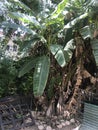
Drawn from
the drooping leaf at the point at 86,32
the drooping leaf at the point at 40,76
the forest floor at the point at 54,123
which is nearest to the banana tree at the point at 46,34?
the drooping leaf at the point at 40,76

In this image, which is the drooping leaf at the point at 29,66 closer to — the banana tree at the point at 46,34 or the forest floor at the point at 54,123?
the banana tree at the point at 46,34

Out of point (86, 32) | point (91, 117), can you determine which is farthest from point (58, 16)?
point (91, 117)

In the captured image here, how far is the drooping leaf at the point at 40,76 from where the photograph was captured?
4477 millimetres

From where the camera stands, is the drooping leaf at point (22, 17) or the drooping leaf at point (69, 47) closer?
the drooping leaf at point (22, 17)

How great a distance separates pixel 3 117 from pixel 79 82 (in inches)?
78.2

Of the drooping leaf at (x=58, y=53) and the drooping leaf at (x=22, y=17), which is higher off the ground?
the drooping leaf at (x=22, y=17)

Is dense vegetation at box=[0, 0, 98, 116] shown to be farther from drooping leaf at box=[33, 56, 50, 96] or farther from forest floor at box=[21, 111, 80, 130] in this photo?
forest floor at box=[21, 111, 80, 130]

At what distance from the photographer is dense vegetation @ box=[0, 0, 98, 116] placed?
475cm

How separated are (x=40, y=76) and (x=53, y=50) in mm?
608

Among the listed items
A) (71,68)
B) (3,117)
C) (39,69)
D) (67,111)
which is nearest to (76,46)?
(71,68)

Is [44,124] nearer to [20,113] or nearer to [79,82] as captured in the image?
[20,113]

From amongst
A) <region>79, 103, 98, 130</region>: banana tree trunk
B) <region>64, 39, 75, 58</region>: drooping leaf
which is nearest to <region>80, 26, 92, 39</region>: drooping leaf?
<region>64, 39, 75, 58</region>: drooping leaf

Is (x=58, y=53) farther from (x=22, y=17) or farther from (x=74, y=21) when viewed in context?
(x=22, y=17)

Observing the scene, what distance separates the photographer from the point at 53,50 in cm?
459
